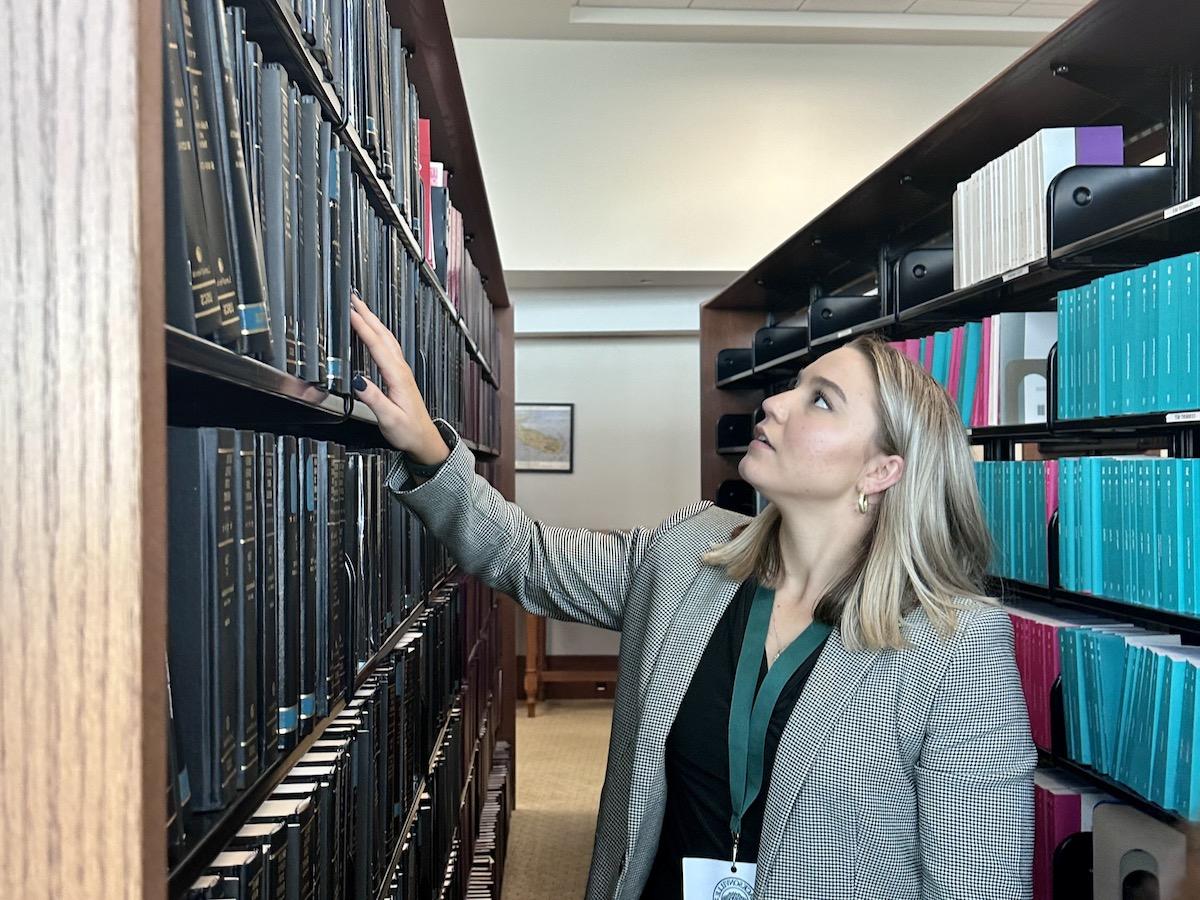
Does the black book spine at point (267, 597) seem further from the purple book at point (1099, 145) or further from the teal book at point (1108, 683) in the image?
the purple book at point (1099, 145)

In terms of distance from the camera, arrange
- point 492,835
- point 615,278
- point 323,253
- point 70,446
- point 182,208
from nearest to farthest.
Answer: point 70,446
point 182,208
point 323,253
point 492,835
point 615,278

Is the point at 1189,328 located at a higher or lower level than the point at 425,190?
lower

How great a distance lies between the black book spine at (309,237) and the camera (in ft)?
3.50

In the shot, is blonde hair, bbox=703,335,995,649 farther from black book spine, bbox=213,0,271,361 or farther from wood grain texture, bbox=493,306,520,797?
wood grain texture, bbox=493,306,520,797

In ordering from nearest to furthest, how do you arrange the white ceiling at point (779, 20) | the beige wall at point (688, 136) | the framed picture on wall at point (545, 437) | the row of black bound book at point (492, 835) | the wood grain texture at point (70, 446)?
the wood grain texture at point (70, 446) → the row of black bound book at point (492, 835) → the white ceiling at point (779, 20) → the beige wall at point (688, 136) → the framed picture on wall at point (545, 437)

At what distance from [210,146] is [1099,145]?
231 centimetres

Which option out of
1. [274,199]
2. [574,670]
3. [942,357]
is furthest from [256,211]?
[574,670]

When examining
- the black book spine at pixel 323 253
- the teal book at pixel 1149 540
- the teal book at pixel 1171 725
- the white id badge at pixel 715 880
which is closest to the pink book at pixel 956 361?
the teal book at pixel 1149 540

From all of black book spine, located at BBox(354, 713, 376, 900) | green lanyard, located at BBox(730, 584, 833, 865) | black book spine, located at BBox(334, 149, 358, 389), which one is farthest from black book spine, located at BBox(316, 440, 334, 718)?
green lanyard, located at BBox(730, 584, 833, 865)

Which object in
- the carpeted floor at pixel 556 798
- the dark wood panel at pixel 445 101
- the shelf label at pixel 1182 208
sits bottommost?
the carpeted floor at pixel 556 798

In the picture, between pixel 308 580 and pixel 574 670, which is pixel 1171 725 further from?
pixel 574 670

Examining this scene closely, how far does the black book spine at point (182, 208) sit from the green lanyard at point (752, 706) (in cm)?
104

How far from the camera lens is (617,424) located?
729 centimetres

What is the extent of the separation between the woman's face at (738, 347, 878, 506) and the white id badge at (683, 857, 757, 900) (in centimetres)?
54
